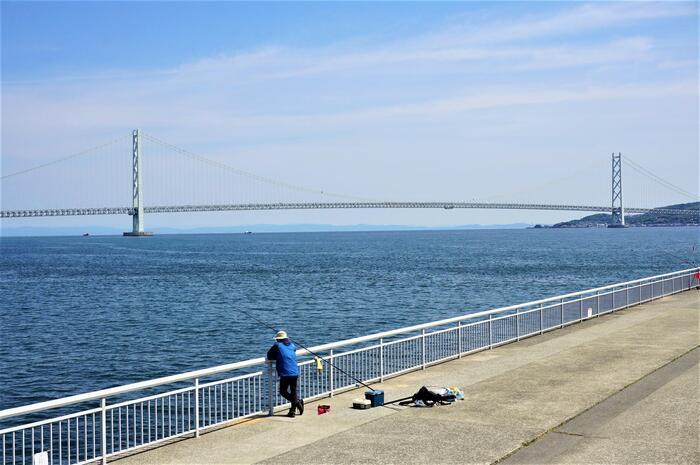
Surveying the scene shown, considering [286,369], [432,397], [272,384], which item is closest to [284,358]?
[286,369]

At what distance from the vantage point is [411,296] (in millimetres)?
57938

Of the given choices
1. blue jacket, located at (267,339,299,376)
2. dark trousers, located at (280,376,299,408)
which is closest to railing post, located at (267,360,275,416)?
blue jacket, located at (267,339,299,376)

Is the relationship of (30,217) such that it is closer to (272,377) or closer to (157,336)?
(157,336)

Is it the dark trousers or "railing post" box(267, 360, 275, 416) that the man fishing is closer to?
the dark trousers

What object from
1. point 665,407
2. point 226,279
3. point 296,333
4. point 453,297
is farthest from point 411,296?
point 665,407

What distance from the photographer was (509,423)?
→ 12.1m

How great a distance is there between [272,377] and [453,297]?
145 feet

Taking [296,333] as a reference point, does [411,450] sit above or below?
above

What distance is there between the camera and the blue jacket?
12.7 meters

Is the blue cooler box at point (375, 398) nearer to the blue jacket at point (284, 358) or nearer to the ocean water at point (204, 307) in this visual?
the blue jacket at point (284, 358)

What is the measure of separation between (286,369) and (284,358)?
196mm

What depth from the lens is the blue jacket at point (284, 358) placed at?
1272cm

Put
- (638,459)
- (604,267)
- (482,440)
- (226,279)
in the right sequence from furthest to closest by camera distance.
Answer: (604,267) → (226,279) → (482,440) → (638,459)

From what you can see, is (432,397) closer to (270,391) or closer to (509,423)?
(509,423)
